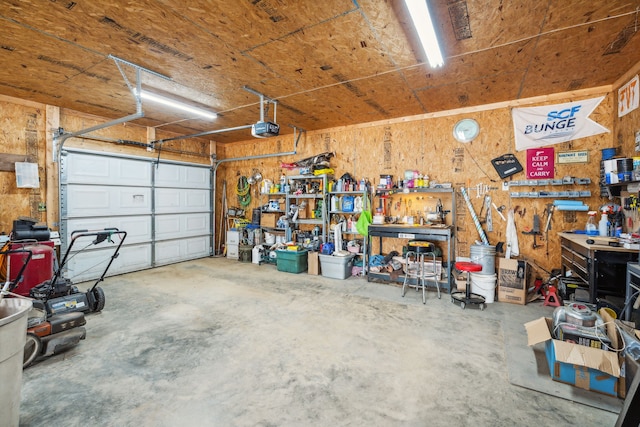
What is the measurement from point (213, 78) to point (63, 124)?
Answer: 349 centimetres

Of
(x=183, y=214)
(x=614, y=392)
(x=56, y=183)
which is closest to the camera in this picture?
(x=614, y=392)

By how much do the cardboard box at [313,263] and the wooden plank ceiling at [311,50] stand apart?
9.35 feet

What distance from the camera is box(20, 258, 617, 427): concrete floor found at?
1.92 m

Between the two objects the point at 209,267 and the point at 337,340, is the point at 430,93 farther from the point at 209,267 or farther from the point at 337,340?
the point at 209,267

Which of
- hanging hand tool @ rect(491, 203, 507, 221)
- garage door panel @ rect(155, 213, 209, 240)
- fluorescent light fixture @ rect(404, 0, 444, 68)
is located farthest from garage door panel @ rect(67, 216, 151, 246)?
hanging hand tool @ rect(491, 203, 507, 221)

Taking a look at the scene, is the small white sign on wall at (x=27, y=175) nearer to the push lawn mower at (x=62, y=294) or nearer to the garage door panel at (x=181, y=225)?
the garage door panel at (x=181, y=225)

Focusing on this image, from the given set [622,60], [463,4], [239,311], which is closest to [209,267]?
[239,311]

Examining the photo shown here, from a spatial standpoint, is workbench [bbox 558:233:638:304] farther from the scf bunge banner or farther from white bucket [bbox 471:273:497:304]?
the scf bunge banner

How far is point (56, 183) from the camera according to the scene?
195 inches

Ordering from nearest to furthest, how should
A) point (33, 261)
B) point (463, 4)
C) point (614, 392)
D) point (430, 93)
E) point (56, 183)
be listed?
point (614, 392) → point (463, 4) → point (33, 261) → point (430, 93) → point (56, 183)

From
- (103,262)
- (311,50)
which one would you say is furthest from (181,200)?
(311,50)

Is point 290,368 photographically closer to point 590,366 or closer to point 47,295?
point 590,366

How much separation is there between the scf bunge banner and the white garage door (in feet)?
22.1

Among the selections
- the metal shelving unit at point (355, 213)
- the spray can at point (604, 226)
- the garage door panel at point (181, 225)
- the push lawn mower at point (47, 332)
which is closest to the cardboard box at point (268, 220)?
the metal shelving unit at point (355, 213)
